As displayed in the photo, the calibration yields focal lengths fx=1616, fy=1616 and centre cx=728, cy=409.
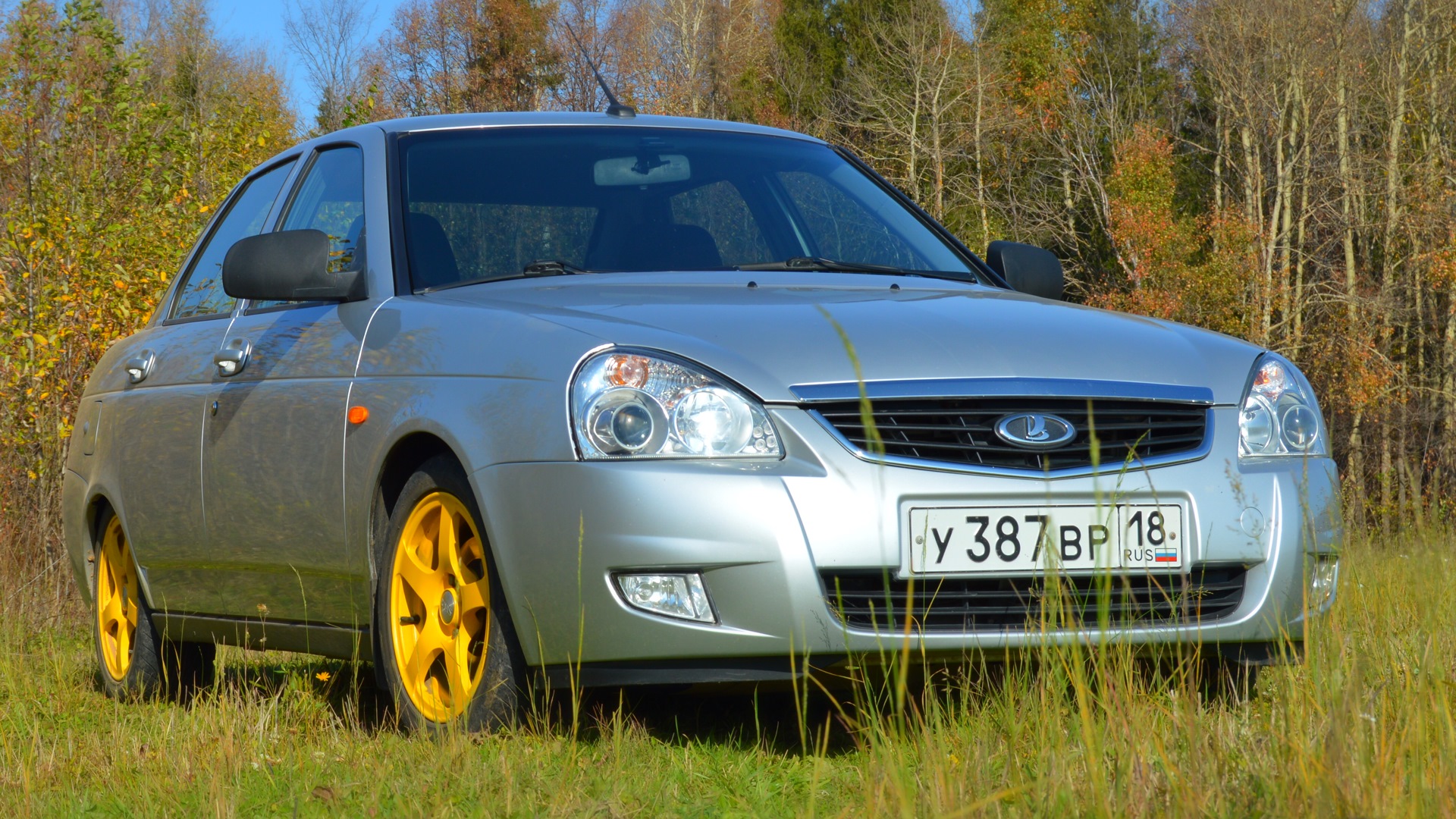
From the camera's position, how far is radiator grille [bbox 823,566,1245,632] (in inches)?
124

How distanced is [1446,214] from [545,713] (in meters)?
36.8

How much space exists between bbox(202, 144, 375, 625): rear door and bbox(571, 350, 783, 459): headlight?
102 centimetres

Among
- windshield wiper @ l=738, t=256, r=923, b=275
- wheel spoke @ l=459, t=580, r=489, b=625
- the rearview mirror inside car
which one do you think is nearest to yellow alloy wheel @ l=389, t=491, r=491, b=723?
wheel spoke @ l=459, t=580, r=489, b=625

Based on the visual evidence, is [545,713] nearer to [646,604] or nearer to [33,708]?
[646,604]

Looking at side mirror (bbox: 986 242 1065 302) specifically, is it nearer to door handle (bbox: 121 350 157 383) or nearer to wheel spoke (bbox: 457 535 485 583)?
wheel spoke (bbox: 457 535 485 583)

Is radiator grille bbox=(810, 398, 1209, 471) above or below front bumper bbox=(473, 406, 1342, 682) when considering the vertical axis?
above

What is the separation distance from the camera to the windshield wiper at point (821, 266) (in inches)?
172

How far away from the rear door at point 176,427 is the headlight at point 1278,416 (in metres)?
2.92

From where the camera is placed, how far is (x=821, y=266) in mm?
4441

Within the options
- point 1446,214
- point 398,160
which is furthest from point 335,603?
point 1446,214

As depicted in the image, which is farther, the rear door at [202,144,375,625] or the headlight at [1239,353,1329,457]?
the rear door at [202,144,375,625]

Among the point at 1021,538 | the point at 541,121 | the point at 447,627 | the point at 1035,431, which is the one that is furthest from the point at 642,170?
the point at 1021,538

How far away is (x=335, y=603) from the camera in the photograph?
410cm

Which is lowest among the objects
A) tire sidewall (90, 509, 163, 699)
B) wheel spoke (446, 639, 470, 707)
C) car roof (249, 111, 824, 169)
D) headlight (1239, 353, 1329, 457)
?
tire sidewall (90, 509, 163, 699)
